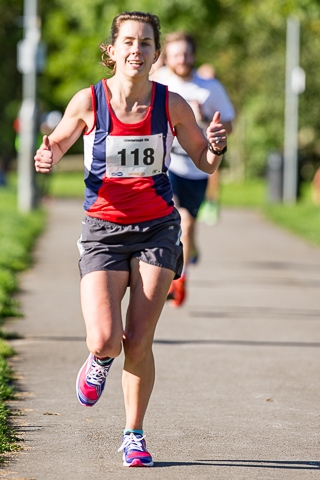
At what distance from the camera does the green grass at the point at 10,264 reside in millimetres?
6095

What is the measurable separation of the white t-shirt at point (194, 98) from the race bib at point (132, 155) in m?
4.49

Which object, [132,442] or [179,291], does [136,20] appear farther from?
[179,291]

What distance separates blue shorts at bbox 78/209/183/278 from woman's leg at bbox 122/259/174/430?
0.05 meters

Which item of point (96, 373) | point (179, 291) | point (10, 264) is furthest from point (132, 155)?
point (10, 264)

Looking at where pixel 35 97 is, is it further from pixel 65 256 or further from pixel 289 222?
pixel 65 256

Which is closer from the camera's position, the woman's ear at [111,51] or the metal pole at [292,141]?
the woman's ear at [111,51]

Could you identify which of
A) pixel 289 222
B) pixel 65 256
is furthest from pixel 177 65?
pixel 289 222

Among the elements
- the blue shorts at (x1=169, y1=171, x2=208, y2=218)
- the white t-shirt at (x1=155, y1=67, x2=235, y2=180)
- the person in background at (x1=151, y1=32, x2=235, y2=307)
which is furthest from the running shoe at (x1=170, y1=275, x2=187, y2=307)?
the white t-shirt at (x1=155, y1=67, x2=235, y2=180)

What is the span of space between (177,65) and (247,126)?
1698 inches

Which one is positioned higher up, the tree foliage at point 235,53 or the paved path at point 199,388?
the tree foliage at point 235,53

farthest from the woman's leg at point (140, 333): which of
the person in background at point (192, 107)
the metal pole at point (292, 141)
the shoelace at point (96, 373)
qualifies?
the metal pole at point (292, 141)

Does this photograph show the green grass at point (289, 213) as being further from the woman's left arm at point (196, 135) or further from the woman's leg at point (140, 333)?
the woman's leg at point (140, 333)

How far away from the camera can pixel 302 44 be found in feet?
144

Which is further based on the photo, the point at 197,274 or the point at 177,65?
the point at 197,274
